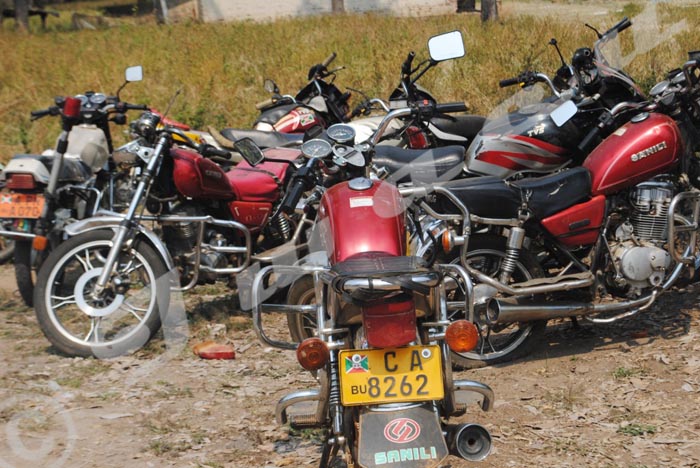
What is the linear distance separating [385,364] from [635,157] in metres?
2.63

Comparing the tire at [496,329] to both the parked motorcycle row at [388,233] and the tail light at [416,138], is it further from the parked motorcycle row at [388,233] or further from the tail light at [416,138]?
the tail light at [416,138]

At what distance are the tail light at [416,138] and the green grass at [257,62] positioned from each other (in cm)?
361

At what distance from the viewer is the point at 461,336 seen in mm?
3242

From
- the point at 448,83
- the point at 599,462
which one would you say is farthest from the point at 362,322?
the point at 448,83

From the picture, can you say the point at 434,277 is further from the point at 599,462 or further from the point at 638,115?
the point at 638,115

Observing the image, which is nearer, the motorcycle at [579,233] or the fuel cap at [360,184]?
the fuel cap at [360,184]

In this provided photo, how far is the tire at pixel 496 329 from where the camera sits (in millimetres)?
5027

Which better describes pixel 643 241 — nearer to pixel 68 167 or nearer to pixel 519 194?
pixel 519 194

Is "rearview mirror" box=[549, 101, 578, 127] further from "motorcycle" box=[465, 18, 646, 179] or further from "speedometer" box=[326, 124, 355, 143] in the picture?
"speedometer" box=[326, 124, 355, 143]

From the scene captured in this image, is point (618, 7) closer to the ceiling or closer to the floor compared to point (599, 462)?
closer to the ceiling

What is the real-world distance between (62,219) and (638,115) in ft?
13.2

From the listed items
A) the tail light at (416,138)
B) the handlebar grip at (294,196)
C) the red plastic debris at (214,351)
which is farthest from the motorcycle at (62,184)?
the tail light at (416,138)

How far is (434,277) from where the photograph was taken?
10.3 feet

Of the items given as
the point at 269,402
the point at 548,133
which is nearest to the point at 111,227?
the point at 269,402
